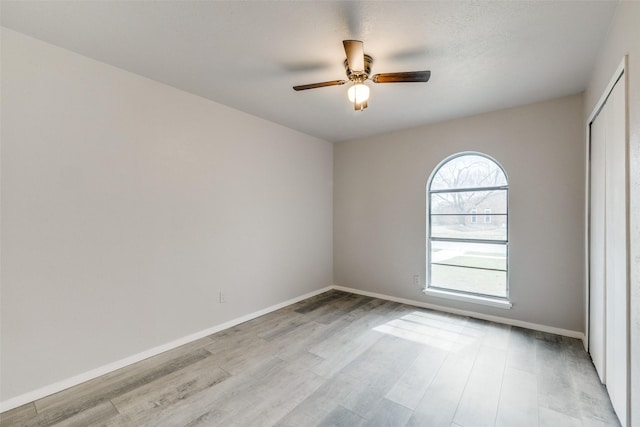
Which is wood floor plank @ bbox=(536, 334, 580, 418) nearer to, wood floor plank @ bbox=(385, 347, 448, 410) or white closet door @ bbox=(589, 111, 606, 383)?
white closet door @ bbox=(589, 111, 606, 383)

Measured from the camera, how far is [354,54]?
1916 mm

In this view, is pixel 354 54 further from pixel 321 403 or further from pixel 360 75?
pixel 321 403

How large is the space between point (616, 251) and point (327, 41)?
8.12 ft

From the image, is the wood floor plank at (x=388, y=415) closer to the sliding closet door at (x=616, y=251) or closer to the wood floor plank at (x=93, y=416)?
the sliding closet door at (x=616, y=251)

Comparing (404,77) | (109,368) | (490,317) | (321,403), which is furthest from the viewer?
(490,317)

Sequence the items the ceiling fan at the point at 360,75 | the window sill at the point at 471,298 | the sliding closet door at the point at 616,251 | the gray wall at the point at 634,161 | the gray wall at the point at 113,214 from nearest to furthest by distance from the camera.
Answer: the gray wall at the point at 634,161 → the sliding closet door at the point at 616,251 → the ceiling fan at the point at 360,75 → the gray wall at the point at 113,214 → the window sill at the point at 471,298

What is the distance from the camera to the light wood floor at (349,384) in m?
1.84

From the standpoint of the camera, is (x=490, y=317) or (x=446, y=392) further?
(x=490, y=317)

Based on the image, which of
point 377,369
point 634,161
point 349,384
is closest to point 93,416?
point 349,384

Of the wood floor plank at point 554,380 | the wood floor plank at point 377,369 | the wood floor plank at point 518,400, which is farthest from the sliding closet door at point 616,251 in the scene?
the wood floor plank at point 377,369

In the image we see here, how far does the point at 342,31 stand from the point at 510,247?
3090mm

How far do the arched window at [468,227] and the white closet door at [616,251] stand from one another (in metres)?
1.40

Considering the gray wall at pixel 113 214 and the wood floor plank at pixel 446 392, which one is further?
the gray wall at pixel 113 214

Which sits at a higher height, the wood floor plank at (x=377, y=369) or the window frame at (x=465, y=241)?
the window frame at (x=465, y=241)
